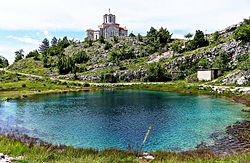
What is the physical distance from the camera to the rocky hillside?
345 ft

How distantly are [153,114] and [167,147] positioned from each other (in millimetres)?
19303

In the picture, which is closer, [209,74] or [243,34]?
[209,74]

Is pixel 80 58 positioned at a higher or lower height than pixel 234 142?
higher

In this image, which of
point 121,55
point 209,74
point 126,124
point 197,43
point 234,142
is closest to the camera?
point 234,142

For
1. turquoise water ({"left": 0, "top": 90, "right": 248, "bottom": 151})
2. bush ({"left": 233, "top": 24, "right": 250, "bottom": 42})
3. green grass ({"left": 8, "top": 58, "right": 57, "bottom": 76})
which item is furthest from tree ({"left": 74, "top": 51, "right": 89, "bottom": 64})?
turquoise water ({"left": 0, "top": 90, "right": 248, "bottom": 151})

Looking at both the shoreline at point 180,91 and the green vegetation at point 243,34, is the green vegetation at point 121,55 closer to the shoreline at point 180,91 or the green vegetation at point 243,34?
the shoreline at point 180,91

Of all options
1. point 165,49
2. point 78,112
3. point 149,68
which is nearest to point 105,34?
point 165,49

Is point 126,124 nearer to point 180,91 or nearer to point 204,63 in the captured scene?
point 180,91

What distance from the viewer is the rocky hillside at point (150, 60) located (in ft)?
345

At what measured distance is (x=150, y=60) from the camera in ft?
460

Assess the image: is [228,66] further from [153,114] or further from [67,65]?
[67,65]

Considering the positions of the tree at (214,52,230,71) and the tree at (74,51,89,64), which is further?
the tree at (74,51,89,64)

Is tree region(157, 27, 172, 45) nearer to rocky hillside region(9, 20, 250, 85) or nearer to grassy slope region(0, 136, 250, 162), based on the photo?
rocky hillside region(9, 20, 250, 85)

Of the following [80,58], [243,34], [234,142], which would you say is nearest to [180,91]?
[243,34]
